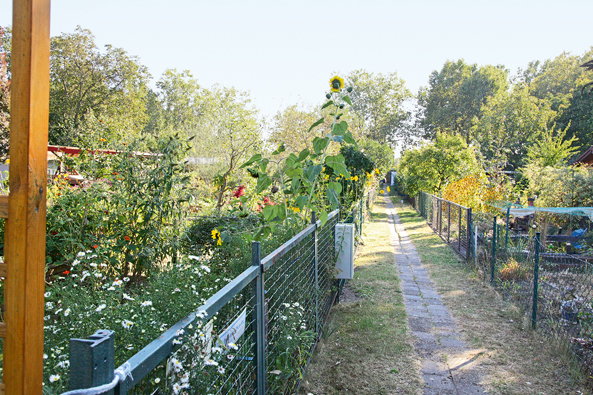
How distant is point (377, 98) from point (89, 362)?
42.7 m

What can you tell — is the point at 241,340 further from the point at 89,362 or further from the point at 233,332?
the point at 89,362

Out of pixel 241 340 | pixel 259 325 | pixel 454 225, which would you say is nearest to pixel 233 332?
pixel 241 340

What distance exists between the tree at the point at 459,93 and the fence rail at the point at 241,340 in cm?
3789

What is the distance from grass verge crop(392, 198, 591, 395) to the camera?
132 inches

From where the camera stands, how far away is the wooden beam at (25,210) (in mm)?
1045

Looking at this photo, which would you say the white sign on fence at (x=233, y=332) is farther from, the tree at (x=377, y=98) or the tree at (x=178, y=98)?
the tree at (x=377, y=98)

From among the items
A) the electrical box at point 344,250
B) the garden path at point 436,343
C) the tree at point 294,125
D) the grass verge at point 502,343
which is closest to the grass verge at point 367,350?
the garden path at point 436,343

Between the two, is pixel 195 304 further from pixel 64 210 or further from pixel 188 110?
pixel 188 110

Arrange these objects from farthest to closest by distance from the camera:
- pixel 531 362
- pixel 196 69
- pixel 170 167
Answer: pixel 196 69 < pixel 170 167 < pixel 531 362

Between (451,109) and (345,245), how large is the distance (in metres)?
39.2

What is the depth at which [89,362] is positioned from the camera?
865mm

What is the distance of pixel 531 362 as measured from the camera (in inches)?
148

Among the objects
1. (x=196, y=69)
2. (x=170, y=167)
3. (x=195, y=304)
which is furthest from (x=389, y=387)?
(x=196, y=69)

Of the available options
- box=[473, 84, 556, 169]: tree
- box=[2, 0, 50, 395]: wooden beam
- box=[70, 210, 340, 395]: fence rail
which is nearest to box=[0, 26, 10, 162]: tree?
box=[70, 210, 340, 395]: fence rail
